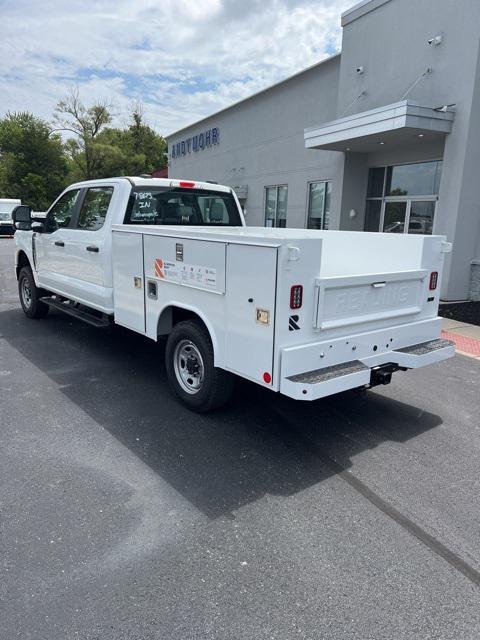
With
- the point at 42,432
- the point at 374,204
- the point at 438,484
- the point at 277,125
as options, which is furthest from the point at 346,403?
the point at 277,125

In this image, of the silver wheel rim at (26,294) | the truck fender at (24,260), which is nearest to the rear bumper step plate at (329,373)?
the truck fender at (24,260)

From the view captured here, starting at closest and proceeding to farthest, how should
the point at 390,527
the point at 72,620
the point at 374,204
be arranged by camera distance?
the point at 72,620
the point at 390,527
the point at 374,204

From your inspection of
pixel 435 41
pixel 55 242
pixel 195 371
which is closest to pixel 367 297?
pixel 195 371

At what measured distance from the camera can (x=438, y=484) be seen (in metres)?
3.65

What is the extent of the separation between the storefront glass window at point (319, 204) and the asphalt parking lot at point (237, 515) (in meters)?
11.3

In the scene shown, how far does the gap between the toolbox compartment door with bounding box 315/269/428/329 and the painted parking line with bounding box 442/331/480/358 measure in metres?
3.18

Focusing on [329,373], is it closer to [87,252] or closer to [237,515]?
[237,515]

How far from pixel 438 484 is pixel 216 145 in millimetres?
21139

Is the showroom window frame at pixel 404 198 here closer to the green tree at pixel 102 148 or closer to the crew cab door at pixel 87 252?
the crew cab door at pixel 87 252

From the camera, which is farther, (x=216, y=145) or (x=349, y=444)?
(x=216, y=145)

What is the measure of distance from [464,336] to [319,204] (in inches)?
355

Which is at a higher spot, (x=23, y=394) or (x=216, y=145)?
(x=216, y=145)

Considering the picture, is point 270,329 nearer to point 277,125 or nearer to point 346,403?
point 346,403

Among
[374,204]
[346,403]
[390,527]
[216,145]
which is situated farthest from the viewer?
[216,145]
